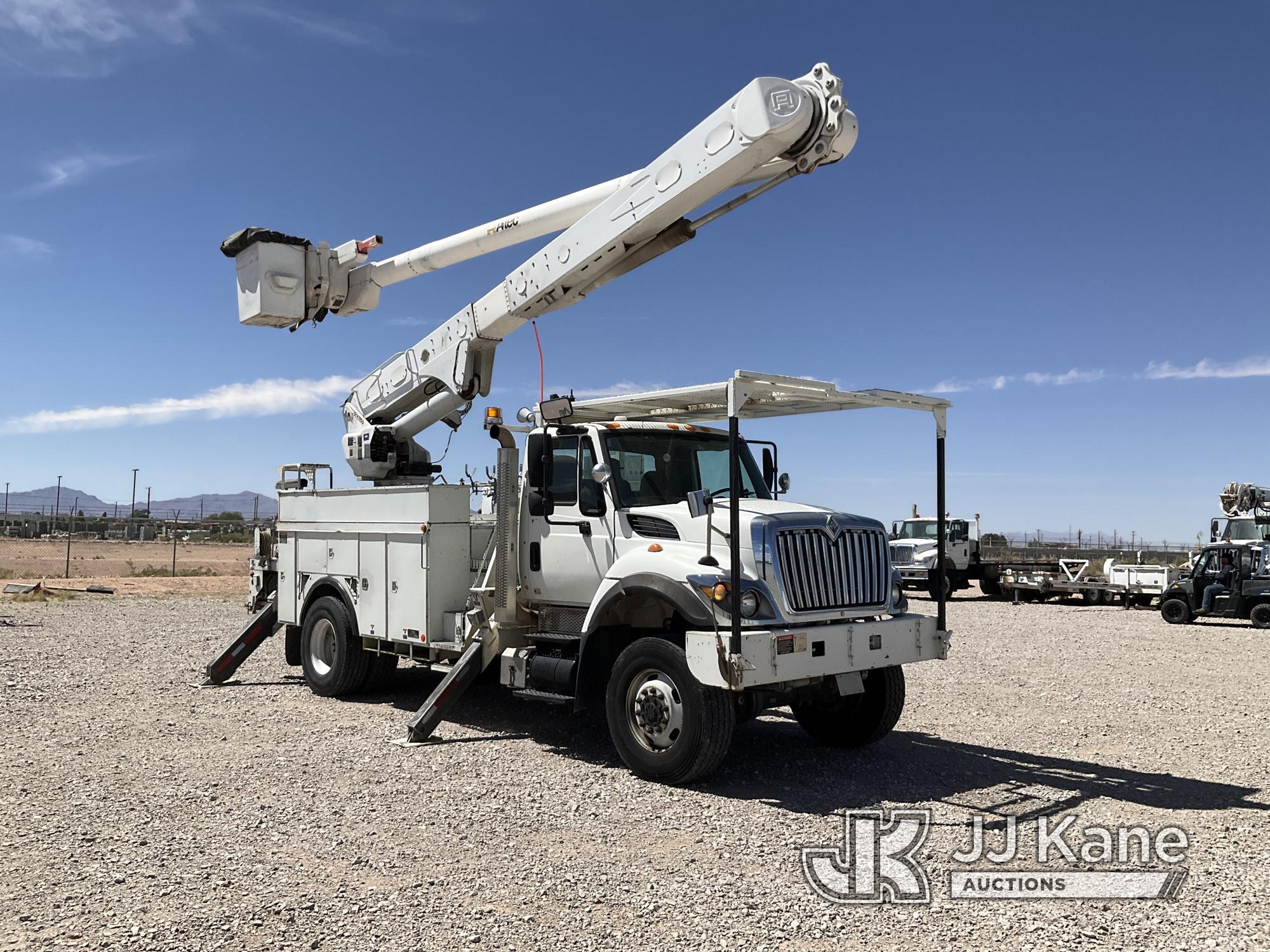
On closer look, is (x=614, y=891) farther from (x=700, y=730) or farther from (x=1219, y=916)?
(x=1219, y=916)

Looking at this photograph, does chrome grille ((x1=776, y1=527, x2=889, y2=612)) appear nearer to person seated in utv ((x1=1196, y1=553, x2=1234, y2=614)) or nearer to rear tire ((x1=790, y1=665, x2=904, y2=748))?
rear tire ((x1=790, y1=665, x2=904, y2=748))

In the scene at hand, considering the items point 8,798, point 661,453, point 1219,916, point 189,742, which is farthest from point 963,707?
point 8,798

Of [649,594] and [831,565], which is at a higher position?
[831,565]

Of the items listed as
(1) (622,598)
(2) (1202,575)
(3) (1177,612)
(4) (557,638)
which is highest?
(1) (622,598)

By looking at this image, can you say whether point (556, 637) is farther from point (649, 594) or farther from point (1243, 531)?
point (1243, 531)

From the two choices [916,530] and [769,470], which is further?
[916,530]

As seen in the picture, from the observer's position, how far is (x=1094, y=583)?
26562 mm

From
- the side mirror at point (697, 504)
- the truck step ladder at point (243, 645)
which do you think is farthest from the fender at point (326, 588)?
the side mirror at point (697, 504)

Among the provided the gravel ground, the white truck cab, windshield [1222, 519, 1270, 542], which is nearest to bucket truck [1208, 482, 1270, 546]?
windshield [1222, 519, 1270, 542]

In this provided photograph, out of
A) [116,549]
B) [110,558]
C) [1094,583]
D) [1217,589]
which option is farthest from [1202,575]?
[116,549]

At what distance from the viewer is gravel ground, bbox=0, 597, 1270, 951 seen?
4613 mm

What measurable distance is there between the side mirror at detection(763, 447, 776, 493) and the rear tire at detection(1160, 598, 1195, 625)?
54.2 ft

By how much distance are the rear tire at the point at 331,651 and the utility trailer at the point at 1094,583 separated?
2137 centimetres

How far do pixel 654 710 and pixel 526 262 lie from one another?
448cm
